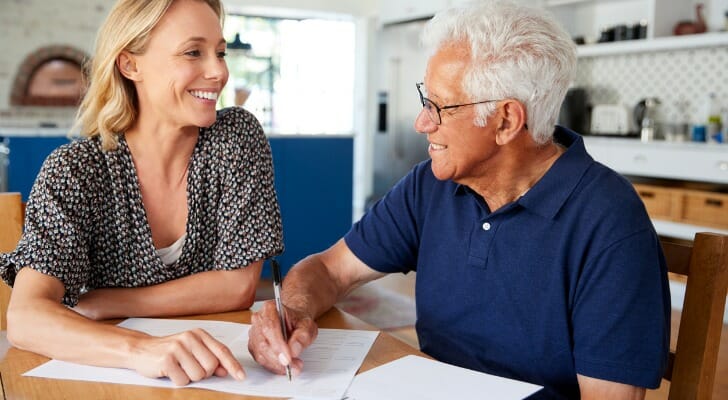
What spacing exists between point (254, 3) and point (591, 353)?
6698 millimetres

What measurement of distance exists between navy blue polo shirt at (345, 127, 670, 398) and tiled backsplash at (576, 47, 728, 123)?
3.80 m

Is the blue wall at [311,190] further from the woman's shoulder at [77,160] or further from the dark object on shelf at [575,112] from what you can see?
the woman's shoulder at [77,160]

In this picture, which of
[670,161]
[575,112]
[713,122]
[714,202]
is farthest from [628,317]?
[575,112]

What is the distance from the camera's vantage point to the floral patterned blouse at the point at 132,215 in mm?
1343

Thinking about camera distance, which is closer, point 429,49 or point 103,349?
point 103,349

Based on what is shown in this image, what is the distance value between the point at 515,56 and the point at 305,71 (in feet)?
23.1

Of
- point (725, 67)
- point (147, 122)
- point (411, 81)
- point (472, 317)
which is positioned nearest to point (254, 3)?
point (411, 81)

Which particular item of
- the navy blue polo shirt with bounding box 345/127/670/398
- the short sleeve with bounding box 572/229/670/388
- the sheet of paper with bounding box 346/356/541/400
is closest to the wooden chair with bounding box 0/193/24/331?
the navy blue polo shirt with bounding box 345/127/670/398

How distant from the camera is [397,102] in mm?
7012

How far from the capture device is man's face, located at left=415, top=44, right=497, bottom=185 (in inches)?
52.0

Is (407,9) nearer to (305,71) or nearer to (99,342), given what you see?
(305,71)

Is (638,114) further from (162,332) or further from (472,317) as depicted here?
(162,332)

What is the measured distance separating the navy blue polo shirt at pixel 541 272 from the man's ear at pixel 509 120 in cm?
10

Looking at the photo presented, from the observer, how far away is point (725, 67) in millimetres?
4594
